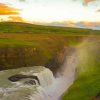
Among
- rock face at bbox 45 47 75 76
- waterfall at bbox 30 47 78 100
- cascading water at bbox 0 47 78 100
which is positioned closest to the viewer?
cascading water at bbox 0 47 78 100

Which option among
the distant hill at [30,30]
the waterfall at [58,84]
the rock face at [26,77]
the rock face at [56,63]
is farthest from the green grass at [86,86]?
the distant hill at [30,30]

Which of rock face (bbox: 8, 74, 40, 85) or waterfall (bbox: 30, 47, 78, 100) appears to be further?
rock face (bbox: 8, 74, 40, 85)

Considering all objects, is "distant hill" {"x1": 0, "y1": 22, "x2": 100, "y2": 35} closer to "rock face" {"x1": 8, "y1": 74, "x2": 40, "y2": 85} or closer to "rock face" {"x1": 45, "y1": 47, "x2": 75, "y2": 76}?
"rock face" {"x1": 45, "y1": 47, "x2": 75, "y2": 76}

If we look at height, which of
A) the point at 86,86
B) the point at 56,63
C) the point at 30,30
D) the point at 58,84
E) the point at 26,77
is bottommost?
the point at 58,84

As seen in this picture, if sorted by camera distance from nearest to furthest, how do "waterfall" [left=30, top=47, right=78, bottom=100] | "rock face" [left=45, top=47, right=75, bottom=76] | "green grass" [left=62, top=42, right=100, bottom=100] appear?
"green grass" [left=62, top=42, right=100, bottom=100], "waterfall" [left=30, top=47, right=78, bottom=100], "rock face" [left=45, top=47, right=75, bottom=76]

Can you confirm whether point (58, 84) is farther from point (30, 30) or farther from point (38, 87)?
point (30, 30)

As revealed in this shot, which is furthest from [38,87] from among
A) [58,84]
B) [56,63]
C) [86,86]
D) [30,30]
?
[30,30]

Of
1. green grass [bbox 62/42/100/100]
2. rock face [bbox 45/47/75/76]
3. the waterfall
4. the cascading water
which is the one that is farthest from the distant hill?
green grass [bbox 62/42/100/100]

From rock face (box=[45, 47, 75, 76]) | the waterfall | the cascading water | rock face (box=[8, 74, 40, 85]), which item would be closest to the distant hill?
rock face (box=[45, 47, 75, 76])

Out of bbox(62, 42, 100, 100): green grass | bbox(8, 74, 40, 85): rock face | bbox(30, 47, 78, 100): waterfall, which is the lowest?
bbox(30, 47, 78, 100): waterfall

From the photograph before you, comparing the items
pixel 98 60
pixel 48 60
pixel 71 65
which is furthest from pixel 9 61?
pixel 98 60

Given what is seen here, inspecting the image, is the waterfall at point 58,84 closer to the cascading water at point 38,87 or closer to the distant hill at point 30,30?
the cascading water at point 38,87

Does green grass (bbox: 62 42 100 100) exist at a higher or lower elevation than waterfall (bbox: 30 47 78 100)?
higher
